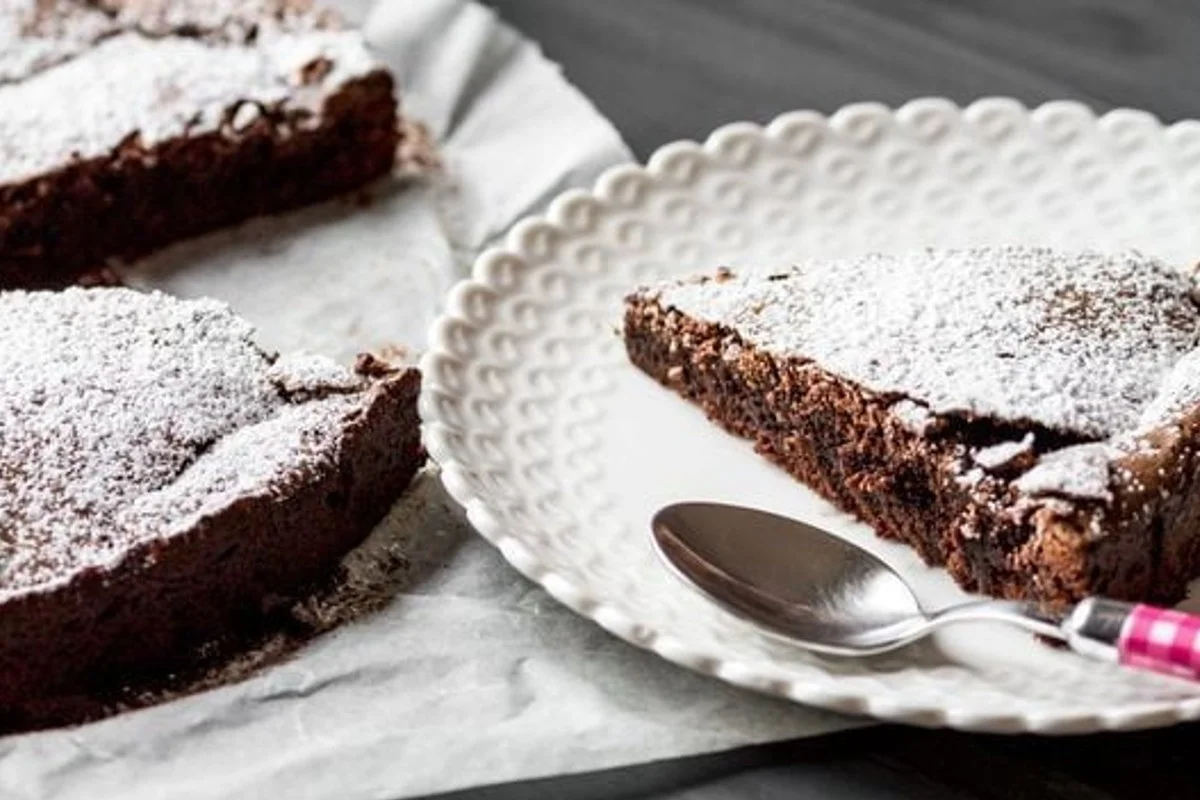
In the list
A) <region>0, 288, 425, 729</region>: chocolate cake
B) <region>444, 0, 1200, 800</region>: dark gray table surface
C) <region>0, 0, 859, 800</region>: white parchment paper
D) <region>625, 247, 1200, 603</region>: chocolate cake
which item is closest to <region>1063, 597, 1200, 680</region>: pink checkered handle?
<region>625, 247, 1200, 603</region>: chocolate cake

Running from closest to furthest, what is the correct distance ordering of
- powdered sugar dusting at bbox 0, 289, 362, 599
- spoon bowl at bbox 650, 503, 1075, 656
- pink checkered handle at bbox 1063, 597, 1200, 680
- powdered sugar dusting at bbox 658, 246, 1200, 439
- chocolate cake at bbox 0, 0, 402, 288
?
pink checkered handle at bbox 1063, 597, 1200, 680
spoon bowl at bbox 650, 503, 1075, 656
powdered sugar dusting at bbox 0, 289, 362, 599
powdered sugar dusting at bbox 658, 246, 1200, 439
chocolate cake at bbox 0, 0, 402, 288

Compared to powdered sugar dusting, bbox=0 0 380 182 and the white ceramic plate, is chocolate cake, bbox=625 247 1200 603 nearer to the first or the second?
the white ceramic plate

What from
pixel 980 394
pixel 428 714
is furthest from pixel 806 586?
pixel 428 714

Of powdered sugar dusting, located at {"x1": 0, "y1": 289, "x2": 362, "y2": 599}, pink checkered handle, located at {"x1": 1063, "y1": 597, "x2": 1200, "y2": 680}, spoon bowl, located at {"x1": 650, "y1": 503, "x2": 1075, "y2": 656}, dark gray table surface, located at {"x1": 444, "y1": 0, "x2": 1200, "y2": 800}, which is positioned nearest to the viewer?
pink checkered handle, located at {"x1": 1063, "y1": 597, "x2": 1200, "y2": 680}

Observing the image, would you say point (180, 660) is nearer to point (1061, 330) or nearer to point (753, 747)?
point (753, 747)

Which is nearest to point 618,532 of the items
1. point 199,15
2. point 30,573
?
point 30,573

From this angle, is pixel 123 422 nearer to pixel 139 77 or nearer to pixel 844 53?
pixel 139 77

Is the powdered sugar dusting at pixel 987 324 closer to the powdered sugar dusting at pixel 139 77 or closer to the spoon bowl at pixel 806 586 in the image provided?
the spoon bowl at pixel 806 586
